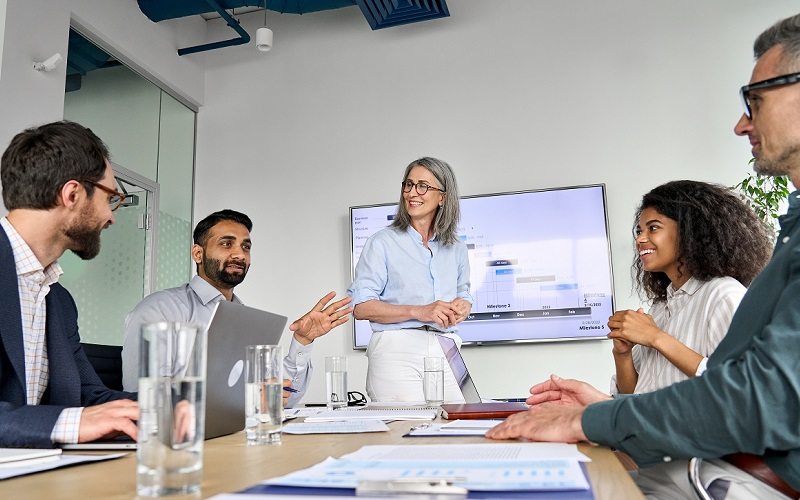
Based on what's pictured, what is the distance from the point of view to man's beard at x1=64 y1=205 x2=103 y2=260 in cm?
166

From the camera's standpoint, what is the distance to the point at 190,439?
646 millimetres

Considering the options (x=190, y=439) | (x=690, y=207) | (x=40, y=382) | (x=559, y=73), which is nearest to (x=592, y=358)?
(x=559, y=73)

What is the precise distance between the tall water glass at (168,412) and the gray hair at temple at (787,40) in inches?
44.3

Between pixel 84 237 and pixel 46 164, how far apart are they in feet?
0.66

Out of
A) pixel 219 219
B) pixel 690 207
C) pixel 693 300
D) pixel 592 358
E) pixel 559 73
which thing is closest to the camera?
pixel 693 300

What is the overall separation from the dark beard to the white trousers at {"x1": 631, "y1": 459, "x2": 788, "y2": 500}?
141cm

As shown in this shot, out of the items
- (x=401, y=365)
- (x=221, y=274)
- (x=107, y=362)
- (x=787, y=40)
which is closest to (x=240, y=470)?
(x=787, y=40)

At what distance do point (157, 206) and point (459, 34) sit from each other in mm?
2358

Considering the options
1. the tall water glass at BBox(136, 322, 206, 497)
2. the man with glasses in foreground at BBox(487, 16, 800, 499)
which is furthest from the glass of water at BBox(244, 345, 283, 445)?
the tall water glass at BBox(136, 322, 206, 497)

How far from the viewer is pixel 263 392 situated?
1125 mm

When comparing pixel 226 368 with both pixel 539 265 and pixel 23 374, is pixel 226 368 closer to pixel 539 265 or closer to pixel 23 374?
pixel 23 374

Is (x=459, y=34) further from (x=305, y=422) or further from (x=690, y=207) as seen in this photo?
(x=305, y=422)

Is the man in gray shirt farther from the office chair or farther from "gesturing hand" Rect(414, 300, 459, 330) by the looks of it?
the office chair

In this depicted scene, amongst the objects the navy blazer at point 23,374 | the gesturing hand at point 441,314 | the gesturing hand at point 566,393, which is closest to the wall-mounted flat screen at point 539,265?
the gesturing hand at point 441,314
